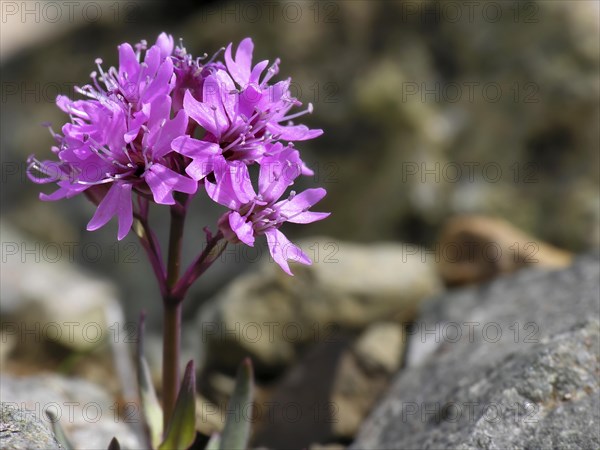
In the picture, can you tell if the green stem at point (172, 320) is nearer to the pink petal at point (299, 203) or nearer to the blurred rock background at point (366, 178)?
the pink petal at point (299, 203)

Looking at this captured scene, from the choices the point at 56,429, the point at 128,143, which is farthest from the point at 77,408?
the point at 128,143

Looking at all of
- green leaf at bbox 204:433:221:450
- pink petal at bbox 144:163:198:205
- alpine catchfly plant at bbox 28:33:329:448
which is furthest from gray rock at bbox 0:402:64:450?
pink petal at bbox 144:163:198:205

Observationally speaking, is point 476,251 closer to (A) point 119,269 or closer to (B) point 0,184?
(A) point 119,269

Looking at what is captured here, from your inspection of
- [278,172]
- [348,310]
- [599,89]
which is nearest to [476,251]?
[348,310]

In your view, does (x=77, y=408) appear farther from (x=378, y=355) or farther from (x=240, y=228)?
(x=240, y=228)

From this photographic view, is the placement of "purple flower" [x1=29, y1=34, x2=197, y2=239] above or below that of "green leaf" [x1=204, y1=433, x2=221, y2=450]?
above

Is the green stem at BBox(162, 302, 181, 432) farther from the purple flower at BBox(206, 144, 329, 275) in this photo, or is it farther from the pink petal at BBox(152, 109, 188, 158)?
the pink petal at BBox(152, 109, 188, 158)
